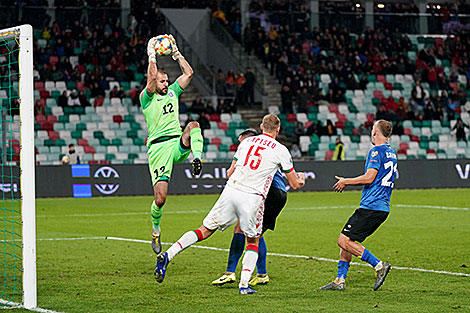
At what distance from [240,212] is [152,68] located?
2783 mm

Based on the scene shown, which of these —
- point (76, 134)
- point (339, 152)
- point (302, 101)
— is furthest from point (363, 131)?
point (76, 134)

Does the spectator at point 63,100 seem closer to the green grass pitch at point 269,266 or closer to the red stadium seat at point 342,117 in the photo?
the green grass pitch at point 269,266

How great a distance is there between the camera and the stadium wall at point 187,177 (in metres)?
24.7

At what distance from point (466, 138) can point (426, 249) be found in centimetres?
2298

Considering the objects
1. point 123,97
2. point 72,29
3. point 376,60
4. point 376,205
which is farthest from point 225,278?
point 376,60

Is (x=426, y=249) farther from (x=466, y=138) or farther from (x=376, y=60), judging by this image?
(x=376, y=60)

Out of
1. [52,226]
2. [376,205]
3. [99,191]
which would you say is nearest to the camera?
[376,205]

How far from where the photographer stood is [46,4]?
113ft

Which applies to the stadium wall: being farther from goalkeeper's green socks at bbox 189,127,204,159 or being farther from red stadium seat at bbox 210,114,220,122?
goalkeeper's green socks at bbox 189,127,204,159

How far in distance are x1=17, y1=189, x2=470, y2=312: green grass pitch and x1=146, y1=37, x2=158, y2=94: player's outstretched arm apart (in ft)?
7.91

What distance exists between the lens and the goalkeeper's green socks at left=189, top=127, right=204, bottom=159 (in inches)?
397

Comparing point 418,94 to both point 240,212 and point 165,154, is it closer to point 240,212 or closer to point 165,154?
point 165,154

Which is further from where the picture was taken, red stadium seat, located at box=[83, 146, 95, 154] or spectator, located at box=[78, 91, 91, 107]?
spectator, located at box=[78, 91, 91, 107]

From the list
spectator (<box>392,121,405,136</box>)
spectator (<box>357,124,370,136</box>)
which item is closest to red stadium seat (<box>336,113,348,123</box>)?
spectator (<box>357,124,370,136</box>)
